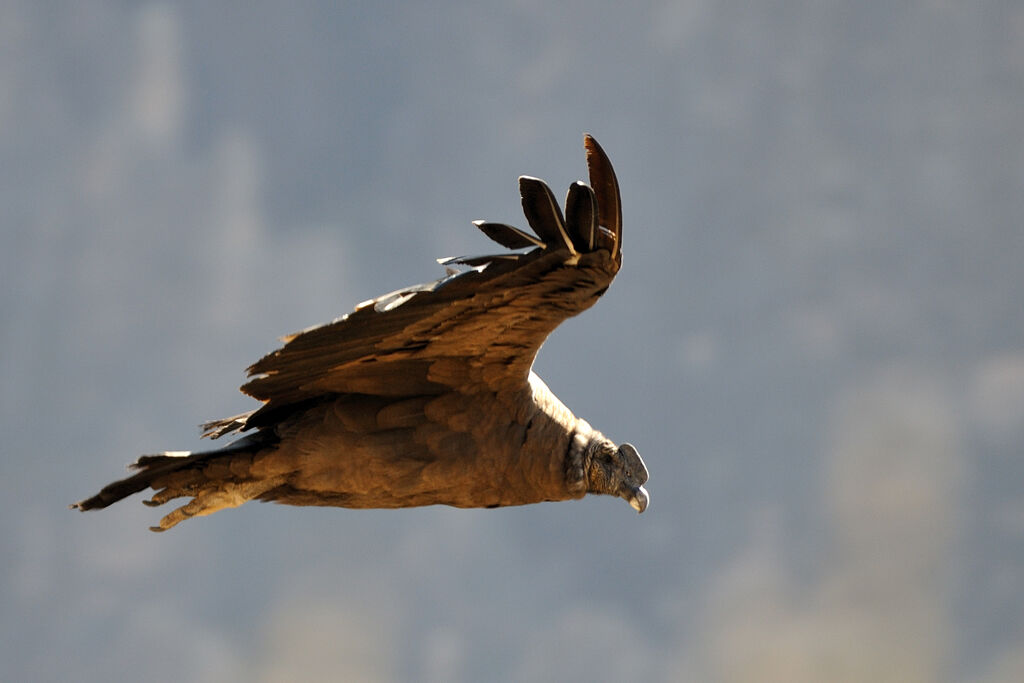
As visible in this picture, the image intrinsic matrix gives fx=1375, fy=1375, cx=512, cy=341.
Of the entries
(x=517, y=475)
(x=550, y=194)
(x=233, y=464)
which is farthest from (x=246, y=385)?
(x=550, y=194)

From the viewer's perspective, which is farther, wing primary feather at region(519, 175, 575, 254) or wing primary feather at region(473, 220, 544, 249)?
wing primary feather at region(473, 220, 544, 249)

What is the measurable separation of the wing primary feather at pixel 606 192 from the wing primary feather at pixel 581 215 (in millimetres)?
165

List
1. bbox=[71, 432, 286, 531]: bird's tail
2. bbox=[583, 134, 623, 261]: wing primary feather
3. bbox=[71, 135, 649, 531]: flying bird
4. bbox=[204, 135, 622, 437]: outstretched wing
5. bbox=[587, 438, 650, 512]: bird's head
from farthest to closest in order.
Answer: bbox=[587, 438, 650, 512]: bird's head
bbox=[71, 432, 286, 531]: bird's tail
bbox=[71, 135, 649, 531]: flying bird
bbox=[583, 134, 623, 261]: wing primary feather
bbox=[204, 135, 622, 437]: outstretched wing

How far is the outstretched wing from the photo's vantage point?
8.56m

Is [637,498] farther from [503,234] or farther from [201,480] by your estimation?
[201,480]

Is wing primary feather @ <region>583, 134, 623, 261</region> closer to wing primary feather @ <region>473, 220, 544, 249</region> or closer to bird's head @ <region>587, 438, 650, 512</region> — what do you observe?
wing primary feather @ <region>473, 220, 544, 249</region>

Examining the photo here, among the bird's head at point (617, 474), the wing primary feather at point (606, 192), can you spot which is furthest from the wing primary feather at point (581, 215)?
the bird's head at point (617, 474)

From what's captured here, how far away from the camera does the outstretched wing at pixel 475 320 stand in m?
8.56

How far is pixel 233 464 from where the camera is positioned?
9789 mm

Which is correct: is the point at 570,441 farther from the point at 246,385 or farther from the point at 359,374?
the point at 246,385

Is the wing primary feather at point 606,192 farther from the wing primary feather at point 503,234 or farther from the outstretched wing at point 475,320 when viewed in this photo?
the wing primary feather at point 503,234

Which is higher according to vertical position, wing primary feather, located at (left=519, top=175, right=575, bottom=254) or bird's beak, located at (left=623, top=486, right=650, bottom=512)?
wing primary feather, located at (left=519, top=175, right=575, bottom=254)

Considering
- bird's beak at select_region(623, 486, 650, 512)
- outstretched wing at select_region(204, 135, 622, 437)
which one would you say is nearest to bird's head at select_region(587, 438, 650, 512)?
bird's beak at select_region(623, 486, 650, 512)

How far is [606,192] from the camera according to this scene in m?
8.80
